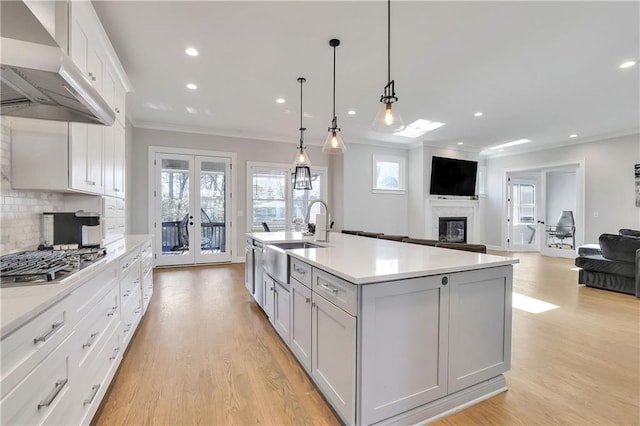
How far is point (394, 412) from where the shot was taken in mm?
1499

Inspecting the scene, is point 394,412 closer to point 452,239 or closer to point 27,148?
point 27,148

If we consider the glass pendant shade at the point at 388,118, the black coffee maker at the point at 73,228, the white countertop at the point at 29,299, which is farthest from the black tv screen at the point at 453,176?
the white countertop at the point at 29,299

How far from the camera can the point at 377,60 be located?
10.8ft

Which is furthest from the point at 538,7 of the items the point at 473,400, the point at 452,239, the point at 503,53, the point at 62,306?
the point at 452,239

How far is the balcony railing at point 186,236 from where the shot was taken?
5914 millimetres

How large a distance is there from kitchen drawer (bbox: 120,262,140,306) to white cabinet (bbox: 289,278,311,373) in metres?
1.25

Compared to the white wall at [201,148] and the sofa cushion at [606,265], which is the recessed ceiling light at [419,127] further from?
the sofa cushion at [606,265]

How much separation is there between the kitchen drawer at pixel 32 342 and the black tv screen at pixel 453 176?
730 centimetres

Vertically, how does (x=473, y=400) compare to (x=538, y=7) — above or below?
below

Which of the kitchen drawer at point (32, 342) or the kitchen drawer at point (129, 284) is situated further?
the kitchen drawer at point (129, 284)

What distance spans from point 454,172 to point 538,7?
5491 millimetres

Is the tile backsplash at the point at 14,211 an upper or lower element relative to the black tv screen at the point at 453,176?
lower

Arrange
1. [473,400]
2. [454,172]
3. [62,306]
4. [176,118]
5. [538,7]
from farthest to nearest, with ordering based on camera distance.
A: 1. [454,172]
2. [176,118]
3. [538,7]
4. [473,400]
5. [62,306]

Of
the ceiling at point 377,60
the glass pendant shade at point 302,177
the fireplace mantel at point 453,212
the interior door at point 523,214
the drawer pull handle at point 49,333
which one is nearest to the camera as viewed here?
the drawer pull handle at point 49,333
